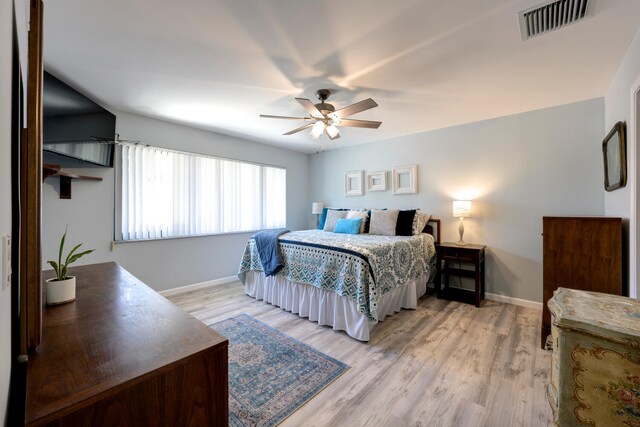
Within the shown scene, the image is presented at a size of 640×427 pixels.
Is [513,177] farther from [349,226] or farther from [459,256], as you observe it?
[349,226]

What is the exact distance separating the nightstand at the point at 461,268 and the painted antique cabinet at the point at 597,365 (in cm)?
223

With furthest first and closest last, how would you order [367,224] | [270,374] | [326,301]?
1. [367,224]
2. [326,301]
3. [270,374]

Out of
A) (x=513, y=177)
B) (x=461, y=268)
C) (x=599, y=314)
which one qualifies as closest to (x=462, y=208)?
(x=513, y=177)

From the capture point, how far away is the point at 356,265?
2.50 meters

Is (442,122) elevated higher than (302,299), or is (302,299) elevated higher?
(442,122)

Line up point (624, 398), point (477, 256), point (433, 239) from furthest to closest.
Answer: point (433, 239) → point (477, 256) → point (624, 398)

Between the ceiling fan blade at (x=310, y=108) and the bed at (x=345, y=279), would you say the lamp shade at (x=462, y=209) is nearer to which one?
the bed at (x=345, y=279)

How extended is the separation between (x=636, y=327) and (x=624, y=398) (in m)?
0.26

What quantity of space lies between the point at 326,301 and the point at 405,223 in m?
1.77

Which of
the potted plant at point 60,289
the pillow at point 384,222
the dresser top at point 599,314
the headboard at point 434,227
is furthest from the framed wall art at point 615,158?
the potted plant at point 60,289

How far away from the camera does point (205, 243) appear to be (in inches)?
159

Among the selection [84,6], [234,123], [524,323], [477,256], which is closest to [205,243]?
[234,123]

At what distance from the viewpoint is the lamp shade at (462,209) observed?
3510 millimetres

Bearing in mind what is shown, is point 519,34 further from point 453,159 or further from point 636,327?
point 453,159
